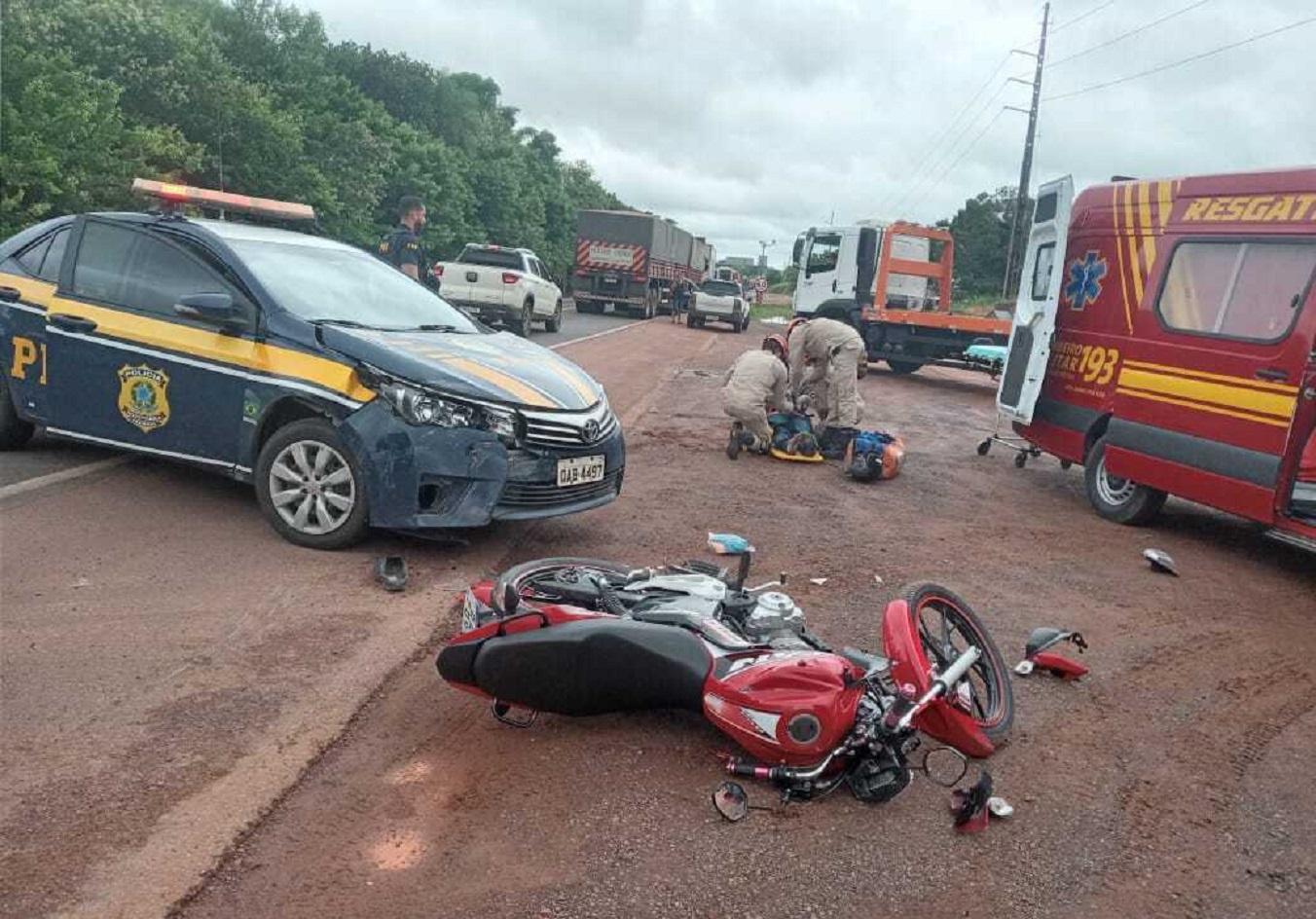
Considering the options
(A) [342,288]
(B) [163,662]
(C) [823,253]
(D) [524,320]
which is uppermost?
(C) [823,253]

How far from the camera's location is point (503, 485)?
508 cm

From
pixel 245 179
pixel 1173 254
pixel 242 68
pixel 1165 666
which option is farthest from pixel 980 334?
pixel 242 68

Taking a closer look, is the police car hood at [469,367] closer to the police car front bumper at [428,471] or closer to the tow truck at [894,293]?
the police car front bumper at [428,471]

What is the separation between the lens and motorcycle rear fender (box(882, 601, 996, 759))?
3230 mm

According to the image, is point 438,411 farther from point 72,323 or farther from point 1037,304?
point 1037,304

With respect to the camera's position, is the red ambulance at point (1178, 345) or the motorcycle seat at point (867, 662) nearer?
the motorcycle seat at point (867, 662)

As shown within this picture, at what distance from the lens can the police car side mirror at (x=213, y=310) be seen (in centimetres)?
532

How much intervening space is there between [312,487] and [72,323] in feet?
6.46

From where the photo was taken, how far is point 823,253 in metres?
19.2

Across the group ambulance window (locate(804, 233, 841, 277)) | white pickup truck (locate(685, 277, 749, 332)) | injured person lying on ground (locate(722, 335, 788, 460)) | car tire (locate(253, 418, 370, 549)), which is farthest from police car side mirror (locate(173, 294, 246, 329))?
white pickup truck (locate(685, 277, 749, 332))

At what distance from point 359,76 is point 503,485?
40828mm

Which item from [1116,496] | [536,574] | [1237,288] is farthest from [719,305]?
[536,574]

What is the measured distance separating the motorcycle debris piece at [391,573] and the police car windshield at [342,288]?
1.38 metres

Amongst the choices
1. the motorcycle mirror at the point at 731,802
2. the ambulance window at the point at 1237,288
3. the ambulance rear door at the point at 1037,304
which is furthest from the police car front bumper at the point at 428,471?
the ambulance rear door at the point at 1037,304
